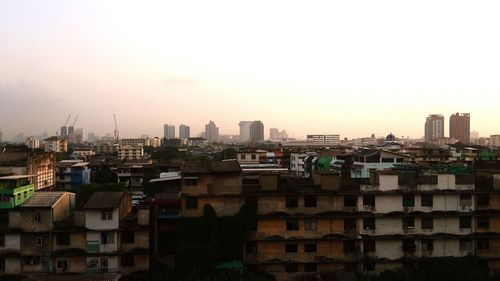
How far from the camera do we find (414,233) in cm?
2342

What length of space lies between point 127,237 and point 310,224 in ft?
30.5

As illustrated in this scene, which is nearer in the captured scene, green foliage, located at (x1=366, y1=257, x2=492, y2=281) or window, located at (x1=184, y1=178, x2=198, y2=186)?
green foliage, located at (x1=366, y1=257, x2=492, y2=281)

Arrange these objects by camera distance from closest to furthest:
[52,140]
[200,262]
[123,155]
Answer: [200,262], [123,155], [52,140]

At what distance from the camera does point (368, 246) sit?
2330 cm

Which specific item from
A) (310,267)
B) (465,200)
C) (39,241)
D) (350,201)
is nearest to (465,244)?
(465,200)

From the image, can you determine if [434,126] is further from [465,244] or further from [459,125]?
[465,244]

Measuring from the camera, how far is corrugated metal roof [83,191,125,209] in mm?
21453

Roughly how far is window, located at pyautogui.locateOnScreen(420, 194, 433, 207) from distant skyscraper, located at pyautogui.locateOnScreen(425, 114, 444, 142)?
167 metres

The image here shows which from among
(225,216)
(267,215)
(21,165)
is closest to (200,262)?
(225,216)

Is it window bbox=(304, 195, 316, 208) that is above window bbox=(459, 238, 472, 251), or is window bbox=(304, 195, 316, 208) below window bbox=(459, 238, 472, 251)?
above

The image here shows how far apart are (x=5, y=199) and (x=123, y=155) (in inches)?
3599

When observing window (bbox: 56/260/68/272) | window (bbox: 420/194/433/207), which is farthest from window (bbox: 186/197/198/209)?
window (bbox: 420/194/433/207)

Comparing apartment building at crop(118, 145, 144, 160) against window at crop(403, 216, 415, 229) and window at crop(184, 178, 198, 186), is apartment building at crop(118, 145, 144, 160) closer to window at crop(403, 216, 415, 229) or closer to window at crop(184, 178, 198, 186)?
window at crop(184, 178, 198, 186)

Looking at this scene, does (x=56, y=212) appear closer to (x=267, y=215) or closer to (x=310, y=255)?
Answer: (x=267, y=215)
